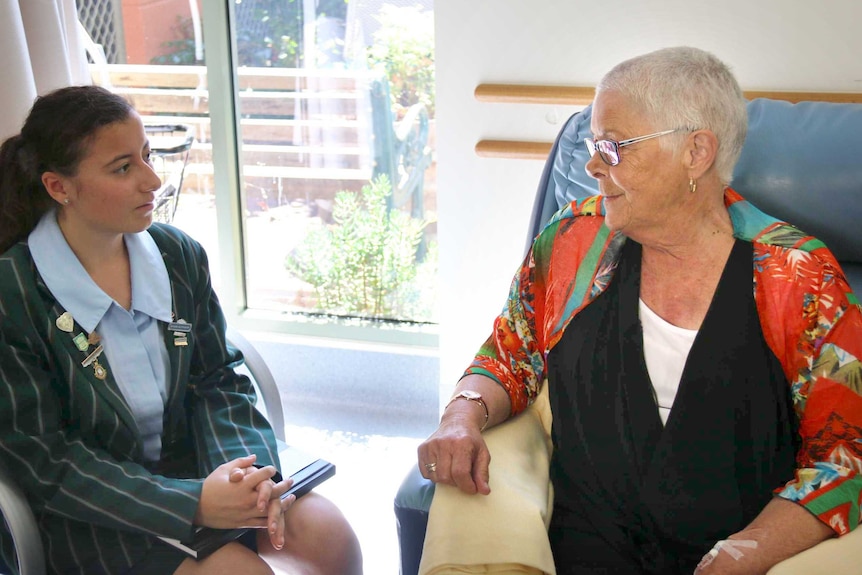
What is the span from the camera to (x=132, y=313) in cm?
164

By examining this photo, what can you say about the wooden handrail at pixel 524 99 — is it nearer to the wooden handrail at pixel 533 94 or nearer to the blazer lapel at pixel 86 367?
the wooden handrail at pixel 533 94

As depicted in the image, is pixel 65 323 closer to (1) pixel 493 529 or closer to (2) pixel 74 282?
(2) pixel 74 282

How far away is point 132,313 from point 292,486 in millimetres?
429

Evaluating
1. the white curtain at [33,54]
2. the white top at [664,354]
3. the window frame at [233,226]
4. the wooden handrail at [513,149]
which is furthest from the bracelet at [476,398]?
the window frame at [233,226]

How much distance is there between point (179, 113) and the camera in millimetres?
3277

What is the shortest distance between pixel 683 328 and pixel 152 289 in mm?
955

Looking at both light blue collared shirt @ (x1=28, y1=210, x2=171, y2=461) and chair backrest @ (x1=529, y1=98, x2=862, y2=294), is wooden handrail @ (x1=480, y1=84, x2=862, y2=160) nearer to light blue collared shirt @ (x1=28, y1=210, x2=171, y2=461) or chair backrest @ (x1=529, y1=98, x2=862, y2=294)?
chair backrest @ (x1=529, y1=98, x2=862, y2=294)

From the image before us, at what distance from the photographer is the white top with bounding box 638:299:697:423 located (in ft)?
5.00

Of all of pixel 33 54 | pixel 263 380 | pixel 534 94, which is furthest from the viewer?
pixel 534 94

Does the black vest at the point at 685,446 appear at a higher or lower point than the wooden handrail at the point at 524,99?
lower

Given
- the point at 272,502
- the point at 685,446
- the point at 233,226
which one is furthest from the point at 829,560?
the point at 233,226

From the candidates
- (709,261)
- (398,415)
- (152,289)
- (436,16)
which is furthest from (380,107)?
(709,261)

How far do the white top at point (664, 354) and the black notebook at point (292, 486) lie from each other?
62 centimetres

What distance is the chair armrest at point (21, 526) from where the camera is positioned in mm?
1396
